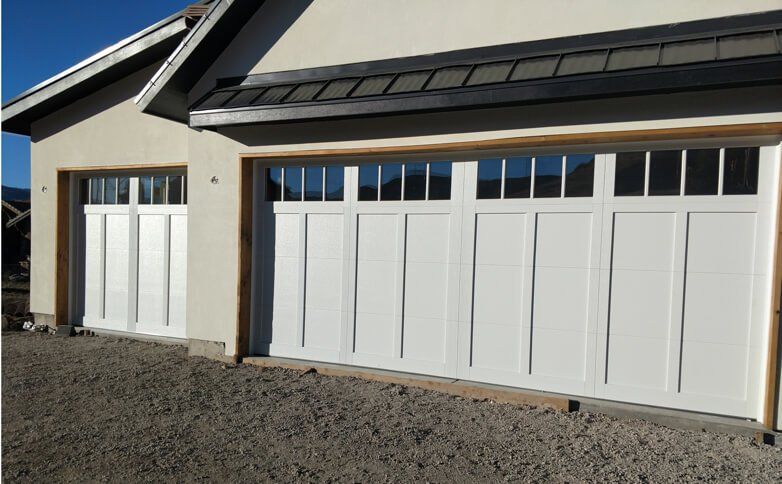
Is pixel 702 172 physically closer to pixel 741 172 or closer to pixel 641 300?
pixel 741 172

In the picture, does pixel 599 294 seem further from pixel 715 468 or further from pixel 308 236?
pixel 308 236

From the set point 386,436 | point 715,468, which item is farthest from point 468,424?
point 715,468

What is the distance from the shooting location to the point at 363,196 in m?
6.12

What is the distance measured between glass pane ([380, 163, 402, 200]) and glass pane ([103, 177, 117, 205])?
4954 mm

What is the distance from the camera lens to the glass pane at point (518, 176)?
530 centimetres

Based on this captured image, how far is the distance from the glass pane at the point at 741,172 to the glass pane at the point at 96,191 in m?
8.63

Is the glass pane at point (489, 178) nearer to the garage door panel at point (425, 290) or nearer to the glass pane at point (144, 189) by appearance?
the garage door panel at point (425, 290)

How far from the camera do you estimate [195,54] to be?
21.0 ft

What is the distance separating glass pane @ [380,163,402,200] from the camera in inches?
234

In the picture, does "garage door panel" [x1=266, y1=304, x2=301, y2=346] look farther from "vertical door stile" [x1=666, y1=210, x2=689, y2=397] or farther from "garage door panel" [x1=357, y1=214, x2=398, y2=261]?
"vertical door stile" [x1=666, y1=210, x2=689, y2=397]

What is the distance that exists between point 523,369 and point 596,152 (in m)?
2.24

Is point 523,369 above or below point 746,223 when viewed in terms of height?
below

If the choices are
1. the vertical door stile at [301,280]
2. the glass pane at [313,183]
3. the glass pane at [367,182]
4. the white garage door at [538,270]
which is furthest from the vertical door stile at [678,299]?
the vertical door stile at [301,280]

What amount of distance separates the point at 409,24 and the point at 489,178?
75.2 inches
